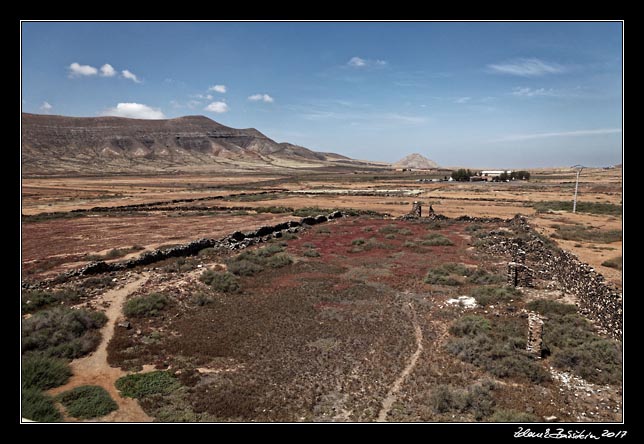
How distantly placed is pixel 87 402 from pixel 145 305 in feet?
22.0

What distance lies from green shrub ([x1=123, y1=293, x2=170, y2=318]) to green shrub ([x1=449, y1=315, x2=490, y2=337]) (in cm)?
1209

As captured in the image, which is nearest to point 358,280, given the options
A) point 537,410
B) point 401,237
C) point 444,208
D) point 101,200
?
point 537,410

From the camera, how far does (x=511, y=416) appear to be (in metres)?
8.90

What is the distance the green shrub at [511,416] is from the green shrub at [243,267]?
1591 cm

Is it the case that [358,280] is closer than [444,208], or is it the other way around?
[358,280]

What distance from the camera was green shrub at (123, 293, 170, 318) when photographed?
15602 mm

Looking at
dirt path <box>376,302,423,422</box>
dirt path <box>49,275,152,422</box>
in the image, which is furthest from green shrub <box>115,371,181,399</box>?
dirt path <box>376,302,423,422</box>

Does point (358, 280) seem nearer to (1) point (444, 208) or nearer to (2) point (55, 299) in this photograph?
(2) point (55, 299)

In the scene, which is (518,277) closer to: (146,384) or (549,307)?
(549,307)

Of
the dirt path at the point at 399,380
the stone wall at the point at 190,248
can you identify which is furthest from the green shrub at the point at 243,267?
the dirt path at the point at 399,380

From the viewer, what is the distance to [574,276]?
18.5 metres

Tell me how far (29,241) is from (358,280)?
29.8 m

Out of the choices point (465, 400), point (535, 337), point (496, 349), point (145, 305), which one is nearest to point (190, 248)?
point (145, 305)

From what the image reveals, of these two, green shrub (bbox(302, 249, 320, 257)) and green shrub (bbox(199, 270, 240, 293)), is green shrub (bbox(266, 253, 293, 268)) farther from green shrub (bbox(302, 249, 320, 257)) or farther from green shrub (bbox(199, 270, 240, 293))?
green shrub (bbox(199, 270, 240, 293))
